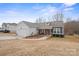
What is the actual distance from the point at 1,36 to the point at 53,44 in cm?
72

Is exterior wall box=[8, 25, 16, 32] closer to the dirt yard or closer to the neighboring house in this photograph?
the neighboring house

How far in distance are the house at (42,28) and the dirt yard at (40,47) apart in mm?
97

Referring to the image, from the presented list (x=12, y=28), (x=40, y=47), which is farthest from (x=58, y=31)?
(x=12, y=28)

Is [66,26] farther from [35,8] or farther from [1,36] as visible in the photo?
[1,36]

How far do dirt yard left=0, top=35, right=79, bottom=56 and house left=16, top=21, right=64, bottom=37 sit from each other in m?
0.10

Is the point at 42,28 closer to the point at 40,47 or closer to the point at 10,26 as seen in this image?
the point at 40,47

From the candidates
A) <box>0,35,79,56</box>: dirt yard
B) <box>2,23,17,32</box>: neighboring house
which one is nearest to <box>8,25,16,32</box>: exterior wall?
<box>2,23,17,32</box>: neighboring house

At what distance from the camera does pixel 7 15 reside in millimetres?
6008

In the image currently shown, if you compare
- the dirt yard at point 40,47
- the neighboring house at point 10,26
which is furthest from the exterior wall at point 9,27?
the dirt yard at point 40,47

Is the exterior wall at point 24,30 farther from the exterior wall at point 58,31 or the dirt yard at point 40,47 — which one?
the exterior wall at point 58,31

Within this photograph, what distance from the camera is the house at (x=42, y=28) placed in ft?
19.7

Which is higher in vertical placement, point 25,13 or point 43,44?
point 25,13

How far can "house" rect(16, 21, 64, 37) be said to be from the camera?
6.00 metres

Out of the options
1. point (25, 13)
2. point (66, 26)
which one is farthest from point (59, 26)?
point (25, 13)
